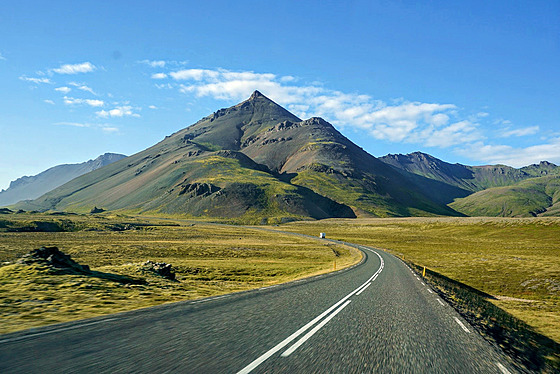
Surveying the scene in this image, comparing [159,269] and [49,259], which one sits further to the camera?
[159,269]

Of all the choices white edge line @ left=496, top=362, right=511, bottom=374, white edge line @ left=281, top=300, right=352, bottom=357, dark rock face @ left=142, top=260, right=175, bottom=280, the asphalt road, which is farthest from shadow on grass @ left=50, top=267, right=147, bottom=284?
white edge line @ left=496, top=362, right=511, bottom=374

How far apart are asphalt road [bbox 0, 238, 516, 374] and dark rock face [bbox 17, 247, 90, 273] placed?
928 cm

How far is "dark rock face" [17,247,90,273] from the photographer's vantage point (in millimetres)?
15594

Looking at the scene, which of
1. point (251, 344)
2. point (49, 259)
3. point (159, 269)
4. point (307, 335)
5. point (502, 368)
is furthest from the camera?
point (159, 269)

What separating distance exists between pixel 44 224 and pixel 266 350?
11388 cm

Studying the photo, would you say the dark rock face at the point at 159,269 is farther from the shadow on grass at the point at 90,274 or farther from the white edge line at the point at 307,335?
the white edge line at the point at 307,335

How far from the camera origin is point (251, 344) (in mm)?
6680

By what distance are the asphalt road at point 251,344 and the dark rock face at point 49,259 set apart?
928 centimetres

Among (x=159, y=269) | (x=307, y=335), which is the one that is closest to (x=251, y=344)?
(x=307, y=335)

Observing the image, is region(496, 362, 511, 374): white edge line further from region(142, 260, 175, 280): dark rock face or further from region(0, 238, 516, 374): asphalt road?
region(142, 260, 175, 280): dark rock face

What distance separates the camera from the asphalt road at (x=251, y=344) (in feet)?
17.5

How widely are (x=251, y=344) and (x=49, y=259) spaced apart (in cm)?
1481

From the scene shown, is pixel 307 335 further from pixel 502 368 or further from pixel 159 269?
pixel 159 269

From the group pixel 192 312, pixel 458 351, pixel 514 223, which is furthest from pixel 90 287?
pixel 514 223
